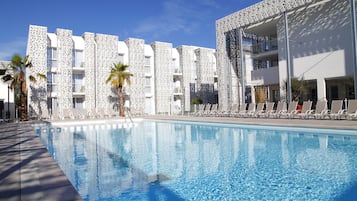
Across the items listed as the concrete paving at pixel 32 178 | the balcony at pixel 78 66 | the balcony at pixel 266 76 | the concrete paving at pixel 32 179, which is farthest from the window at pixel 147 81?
the concrete paving at pixel 32 179

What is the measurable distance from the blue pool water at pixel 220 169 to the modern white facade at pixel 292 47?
7872 mm

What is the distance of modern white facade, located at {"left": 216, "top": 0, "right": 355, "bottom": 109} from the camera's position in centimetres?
1516

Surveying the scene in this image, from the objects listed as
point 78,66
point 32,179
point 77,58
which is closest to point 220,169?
point 32,179

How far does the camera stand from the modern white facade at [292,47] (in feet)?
49.8

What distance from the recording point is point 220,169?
561cm

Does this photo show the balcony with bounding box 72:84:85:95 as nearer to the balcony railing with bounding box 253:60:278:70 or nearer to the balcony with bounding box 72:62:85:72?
the balcony with bounding box 72:62:85:72

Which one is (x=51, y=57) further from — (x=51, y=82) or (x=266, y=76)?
(x=266, y=76)

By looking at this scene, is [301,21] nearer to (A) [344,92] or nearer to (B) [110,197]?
(A) [344,92]

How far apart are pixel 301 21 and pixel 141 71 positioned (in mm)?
14923

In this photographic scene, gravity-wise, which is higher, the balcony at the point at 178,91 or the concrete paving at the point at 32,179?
the balcony at the point at 178,91

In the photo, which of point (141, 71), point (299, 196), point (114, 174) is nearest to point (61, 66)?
point (141, 71)

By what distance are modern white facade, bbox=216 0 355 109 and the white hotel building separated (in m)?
6.81

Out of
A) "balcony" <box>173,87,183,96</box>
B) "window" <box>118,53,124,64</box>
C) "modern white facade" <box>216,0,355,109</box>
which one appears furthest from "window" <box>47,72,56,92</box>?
"modern white facade" <box>216,0,355,109</box>

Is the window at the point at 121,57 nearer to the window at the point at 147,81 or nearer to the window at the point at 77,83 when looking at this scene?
the window at the point at 147,81
